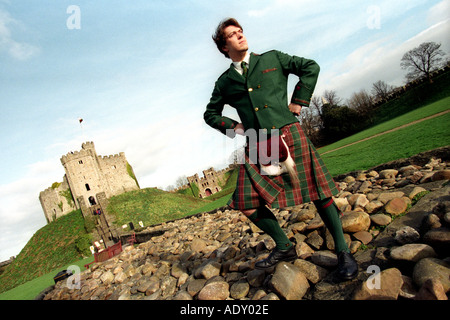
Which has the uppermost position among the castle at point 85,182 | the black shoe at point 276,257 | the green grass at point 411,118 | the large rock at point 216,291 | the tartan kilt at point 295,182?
the castle at point 85,182

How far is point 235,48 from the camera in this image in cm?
245

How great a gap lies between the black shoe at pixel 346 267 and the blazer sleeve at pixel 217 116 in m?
1.62

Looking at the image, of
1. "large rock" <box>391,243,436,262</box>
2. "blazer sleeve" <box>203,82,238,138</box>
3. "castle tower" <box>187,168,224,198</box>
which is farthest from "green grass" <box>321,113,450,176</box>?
"castle tower" <box>187,168,224,198</box>

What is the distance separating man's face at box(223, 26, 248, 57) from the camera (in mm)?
2432

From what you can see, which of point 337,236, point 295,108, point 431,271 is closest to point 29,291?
point 337,236

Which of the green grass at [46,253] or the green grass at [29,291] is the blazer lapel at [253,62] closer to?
the green grass at [29,291]

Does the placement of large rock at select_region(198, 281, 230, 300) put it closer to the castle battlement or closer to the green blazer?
the green blazer

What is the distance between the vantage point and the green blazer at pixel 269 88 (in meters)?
2.30

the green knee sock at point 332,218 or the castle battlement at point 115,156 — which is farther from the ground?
the castle battlement at point 115,156

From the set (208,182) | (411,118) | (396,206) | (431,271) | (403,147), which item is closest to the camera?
(431,271)

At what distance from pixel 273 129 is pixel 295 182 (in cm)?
57

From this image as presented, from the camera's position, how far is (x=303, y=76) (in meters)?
2.30

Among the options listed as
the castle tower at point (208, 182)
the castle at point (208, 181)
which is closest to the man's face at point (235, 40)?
the castle at point (208, 181)

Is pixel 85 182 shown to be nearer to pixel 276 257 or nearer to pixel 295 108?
pixel 276 257
